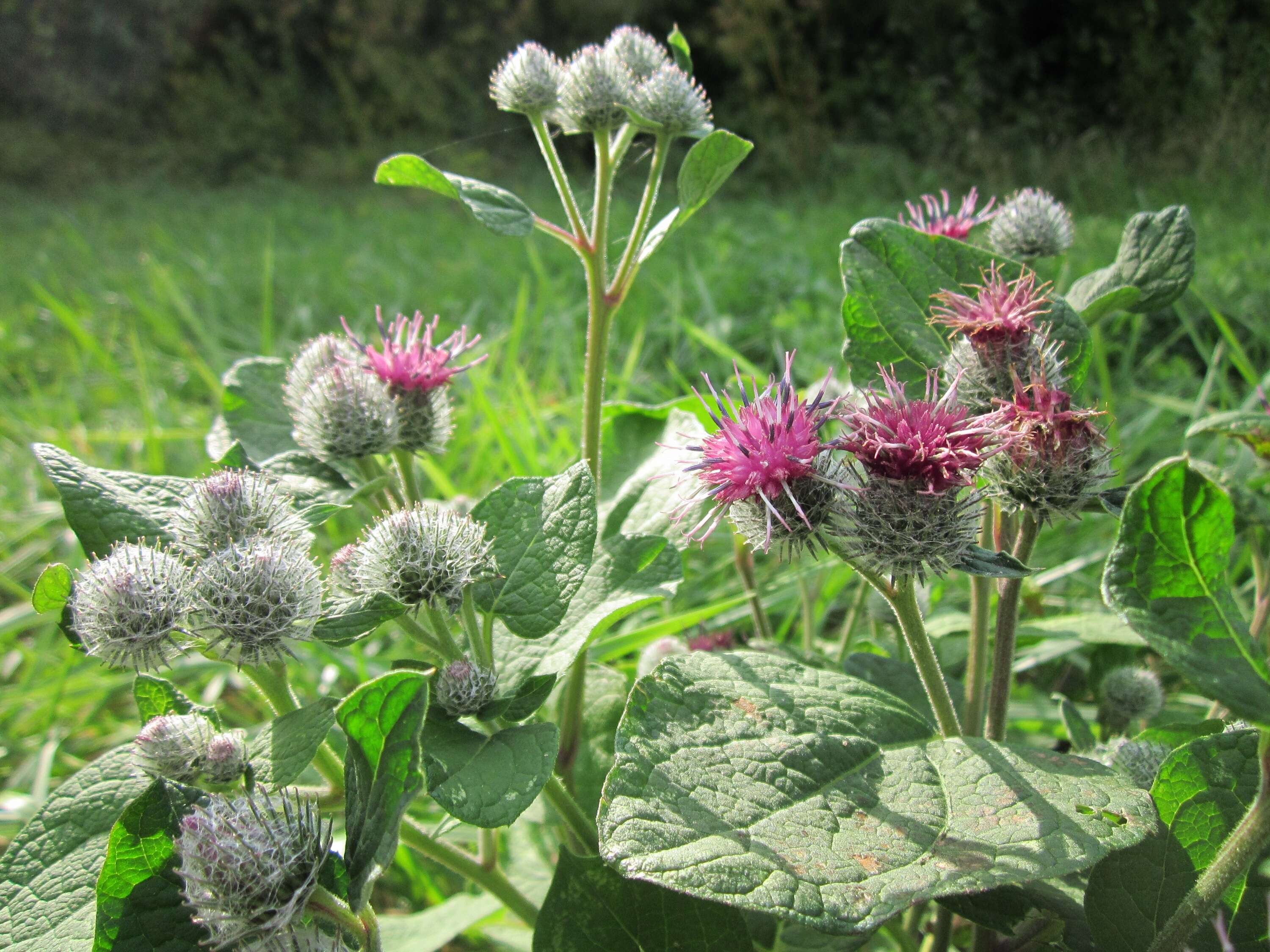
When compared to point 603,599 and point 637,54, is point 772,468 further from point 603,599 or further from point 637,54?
point 637,54

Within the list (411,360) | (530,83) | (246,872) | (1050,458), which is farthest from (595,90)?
(246,872)

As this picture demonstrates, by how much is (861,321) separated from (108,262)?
896cm

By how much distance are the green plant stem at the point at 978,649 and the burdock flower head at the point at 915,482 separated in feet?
1.38

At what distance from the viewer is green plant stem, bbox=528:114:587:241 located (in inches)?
72.8

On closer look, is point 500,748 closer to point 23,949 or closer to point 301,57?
point 23,949

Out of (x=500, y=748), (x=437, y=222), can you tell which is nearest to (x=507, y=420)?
(x=500, y=748)

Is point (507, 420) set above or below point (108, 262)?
above

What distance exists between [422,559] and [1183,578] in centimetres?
101

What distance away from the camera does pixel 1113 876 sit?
4.09 ft

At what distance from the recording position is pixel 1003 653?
1.53 meters

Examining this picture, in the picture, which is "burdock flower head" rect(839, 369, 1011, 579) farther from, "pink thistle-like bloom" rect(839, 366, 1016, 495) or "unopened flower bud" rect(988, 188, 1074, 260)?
"unopened flower bud" rect(988, 188, 1074, 260)

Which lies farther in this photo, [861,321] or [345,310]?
[345,310]

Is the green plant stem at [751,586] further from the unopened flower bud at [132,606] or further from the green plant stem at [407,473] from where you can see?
the unopened flower bud at [132,606]

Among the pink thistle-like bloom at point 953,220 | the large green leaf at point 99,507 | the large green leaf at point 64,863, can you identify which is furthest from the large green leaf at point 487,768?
the pink thistle-like bloom at point 953,220
